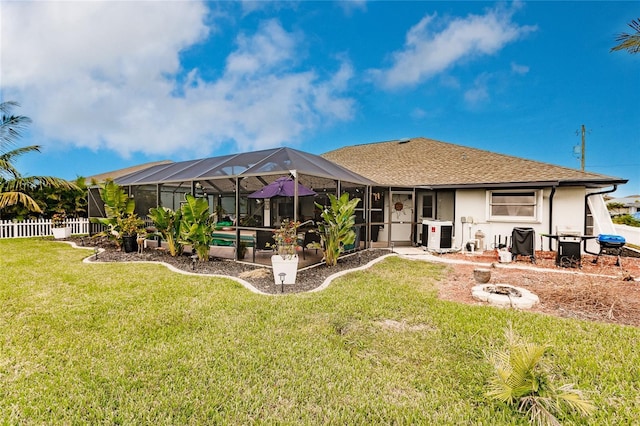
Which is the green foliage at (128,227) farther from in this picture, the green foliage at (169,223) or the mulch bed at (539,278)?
the green foliage at (169,223)

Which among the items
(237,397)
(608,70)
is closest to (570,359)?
(237,397)

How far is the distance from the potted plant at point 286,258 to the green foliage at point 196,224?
2.79 m

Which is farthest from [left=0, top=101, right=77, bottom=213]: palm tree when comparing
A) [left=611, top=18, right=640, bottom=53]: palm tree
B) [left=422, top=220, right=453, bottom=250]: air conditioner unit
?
[left=611, top=18, right=640, bottom=53]: palm tree

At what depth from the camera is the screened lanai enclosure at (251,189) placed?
9.10 m

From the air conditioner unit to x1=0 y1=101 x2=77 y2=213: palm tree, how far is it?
1862cm

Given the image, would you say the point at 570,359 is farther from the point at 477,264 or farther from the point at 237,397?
the point at 477,264

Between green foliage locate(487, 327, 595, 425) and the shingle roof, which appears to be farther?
the shingle roof

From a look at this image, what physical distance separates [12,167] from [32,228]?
3.19m

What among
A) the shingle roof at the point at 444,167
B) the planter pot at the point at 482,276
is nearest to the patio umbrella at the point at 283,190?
the shingle roof at the point at 444,167

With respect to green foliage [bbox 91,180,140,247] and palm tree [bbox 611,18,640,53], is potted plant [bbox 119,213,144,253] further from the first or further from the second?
palm tree [bbox 611,18,640,53]

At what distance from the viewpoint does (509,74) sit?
59.9ft

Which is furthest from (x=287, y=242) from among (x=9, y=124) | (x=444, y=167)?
(x=9, y=124)

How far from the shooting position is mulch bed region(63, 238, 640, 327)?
17.3 ft

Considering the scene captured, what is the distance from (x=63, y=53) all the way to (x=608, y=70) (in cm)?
2842
